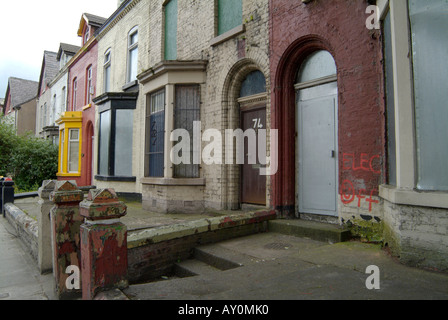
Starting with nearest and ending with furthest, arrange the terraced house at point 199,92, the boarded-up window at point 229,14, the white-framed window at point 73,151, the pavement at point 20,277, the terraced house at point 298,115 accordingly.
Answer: the terraced house at point 298,115 → the pavement at point 20,277 → the terraced house at point 199,92 → the boarded-up window at point 229,14 → the white-framed window at point 73,151

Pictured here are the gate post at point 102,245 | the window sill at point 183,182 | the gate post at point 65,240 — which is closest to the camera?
the gate post at point 102,245

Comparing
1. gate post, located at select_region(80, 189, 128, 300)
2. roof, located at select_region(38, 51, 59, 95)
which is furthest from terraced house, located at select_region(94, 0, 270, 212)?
roof, located at select_region(38, 51, 59, 95)

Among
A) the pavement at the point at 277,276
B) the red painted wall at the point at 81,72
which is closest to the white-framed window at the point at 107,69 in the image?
the red painted wall at the point at 81,72

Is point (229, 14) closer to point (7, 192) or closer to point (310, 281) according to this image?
point (310, 281)

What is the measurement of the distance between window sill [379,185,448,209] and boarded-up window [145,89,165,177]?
20.4ft

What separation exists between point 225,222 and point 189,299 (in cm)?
240

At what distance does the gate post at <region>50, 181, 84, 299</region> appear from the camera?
3801 millimetres

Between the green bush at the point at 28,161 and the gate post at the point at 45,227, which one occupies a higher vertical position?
the green bush at the point at 28,161

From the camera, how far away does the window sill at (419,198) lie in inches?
127

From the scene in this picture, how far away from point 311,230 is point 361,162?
4.34 feet

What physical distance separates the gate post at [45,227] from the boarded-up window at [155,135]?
4.05m

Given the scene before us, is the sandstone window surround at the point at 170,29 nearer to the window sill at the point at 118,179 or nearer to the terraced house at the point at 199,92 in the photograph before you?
the terraced house at the point at 199,92

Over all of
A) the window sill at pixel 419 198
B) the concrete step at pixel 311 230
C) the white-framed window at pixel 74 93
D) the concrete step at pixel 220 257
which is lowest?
the concrete step at pixel 220 257
